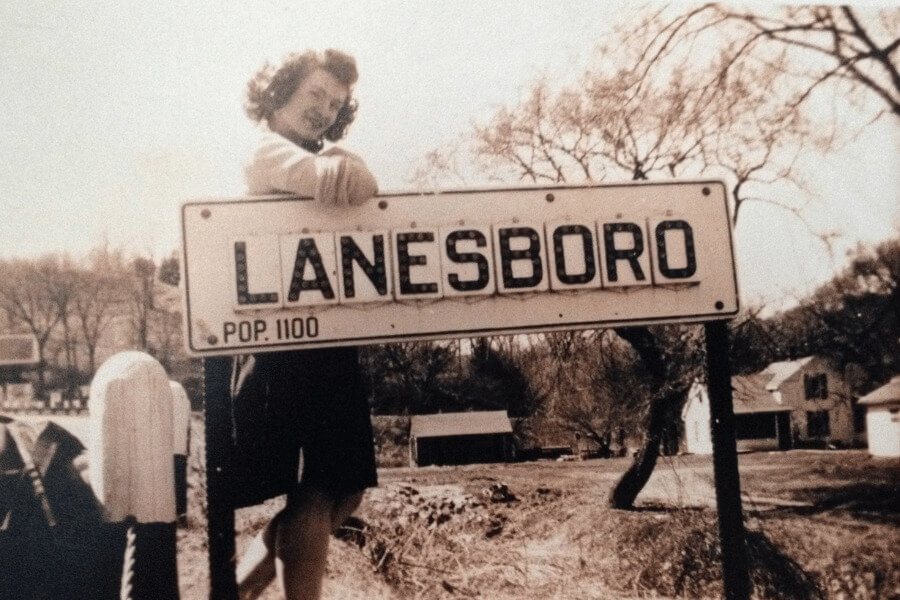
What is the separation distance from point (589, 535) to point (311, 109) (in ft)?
3.75

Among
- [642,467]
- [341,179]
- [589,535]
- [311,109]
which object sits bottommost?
[589,535]

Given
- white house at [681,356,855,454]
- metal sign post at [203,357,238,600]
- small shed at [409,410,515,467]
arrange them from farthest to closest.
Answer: white house at [681,356,855,454] < small shed at [409,410,515,467] < metal sign post at [203,357,238,600]

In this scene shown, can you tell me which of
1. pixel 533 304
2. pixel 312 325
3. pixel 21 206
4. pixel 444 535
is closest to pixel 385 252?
pixel 312 325

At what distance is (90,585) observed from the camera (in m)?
1.67

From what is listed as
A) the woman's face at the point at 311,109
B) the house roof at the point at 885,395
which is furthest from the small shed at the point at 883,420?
the woman's face at the point at 311,109

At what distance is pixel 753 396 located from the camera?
1960 millimetres

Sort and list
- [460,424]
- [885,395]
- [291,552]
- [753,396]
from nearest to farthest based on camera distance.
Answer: [291,552]
[460,424]
[753,396]
[885,395]

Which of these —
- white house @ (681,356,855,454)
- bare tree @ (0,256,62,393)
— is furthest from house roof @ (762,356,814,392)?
bare tree @ (0,256,62,393)

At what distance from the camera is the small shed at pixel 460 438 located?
1.83 meters

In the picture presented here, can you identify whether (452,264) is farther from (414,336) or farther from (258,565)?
(258,565)

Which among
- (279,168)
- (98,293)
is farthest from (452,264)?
(98,293)

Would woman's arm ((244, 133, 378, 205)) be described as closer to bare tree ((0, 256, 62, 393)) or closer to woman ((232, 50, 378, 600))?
woman ((232, 50, 378, 600))

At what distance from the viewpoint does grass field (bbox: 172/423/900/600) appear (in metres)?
1.79

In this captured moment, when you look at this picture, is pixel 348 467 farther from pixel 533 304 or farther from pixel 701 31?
pixel 701 31
